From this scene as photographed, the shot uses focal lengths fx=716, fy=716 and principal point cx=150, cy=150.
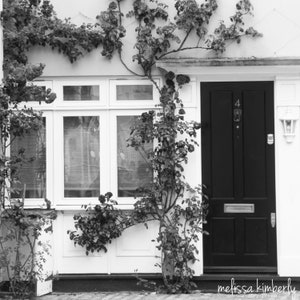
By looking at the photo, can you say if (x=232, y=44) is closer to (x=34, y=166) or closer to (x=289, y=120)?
(x=289, y=120)

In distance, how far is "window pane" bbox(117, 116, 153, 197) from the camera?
9227mm

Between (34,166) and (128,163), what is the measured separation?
1.23 metres

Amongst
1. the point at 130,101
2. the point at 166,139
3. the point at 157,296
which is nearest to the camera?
the point at 157,296

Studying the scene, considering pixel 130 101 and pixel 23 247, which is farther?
pixel 130 101

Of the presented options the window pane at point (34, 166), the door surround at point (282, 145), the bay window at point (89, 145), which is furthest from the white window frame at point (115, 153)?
the window pane at point (34, 166)

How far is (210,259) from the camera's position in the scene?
907 centimetres

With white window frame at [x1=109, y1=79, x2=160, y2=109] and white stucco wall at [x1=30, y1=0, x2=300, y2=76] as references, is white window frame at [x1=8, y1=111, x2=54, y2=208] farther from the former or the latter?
white window frame at [x1=109, y1=79, x2=160, y2=109]

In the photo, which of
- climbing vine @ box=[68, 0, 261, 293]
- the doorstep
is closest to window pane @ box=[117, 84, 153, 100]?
climbing vine @ box=[68, 0, 261, 293]

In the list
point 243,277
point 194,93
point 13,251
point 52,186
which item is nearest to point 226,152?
point 194,93

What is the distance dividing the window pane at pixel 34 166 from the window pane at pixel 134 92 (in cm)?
108

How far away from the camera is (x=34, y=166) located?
9.32 meters

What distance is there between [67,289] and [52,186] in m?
1.32

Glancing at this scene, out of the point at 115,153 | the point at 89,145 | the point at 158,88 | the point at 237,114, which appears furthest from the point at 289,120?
the point at 89,145

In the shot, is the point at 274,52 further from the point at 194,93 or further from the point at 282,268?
the point at 282,268
